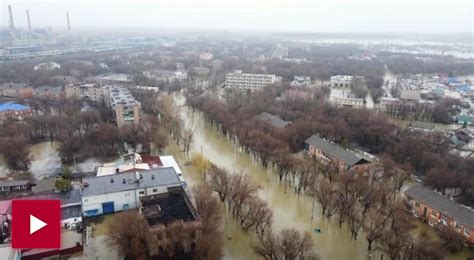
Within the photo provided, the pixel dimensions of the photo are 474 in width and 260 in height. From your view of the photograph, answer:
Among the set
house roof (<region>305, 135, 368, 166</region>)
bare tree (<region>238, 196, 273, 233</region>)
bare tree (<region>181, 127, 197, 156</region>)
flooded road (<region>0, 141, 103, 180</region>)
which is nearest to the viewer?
bare tree (<region>238, 196, 273, 233</region>)

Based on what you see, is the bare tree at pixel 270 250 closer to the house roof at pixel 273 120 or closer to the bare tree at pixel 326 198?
the bare tree at pixel 326 198

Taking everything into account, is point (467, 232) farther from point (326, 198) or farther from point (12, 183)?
point (12, 183)

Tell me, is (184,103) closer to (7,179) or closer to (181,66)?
(7,179)

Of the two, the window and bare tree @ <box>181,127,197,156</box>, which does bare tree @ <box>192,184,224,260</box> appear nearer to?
bare tree @ <box>181,127,197,156</box>

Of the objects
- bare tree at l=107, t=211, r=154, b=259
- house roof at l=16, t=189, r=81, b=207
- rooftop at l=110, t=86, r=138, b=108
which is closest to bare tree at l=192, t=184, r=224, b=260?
bare tree at l=107, t=211, r=154, b=259

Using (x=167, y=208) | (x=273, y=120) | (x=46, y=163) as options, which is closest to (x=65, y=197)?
(x=167, y=208)

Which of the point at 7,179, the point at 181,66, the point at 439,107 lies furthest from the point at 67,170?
the point at 181,66
